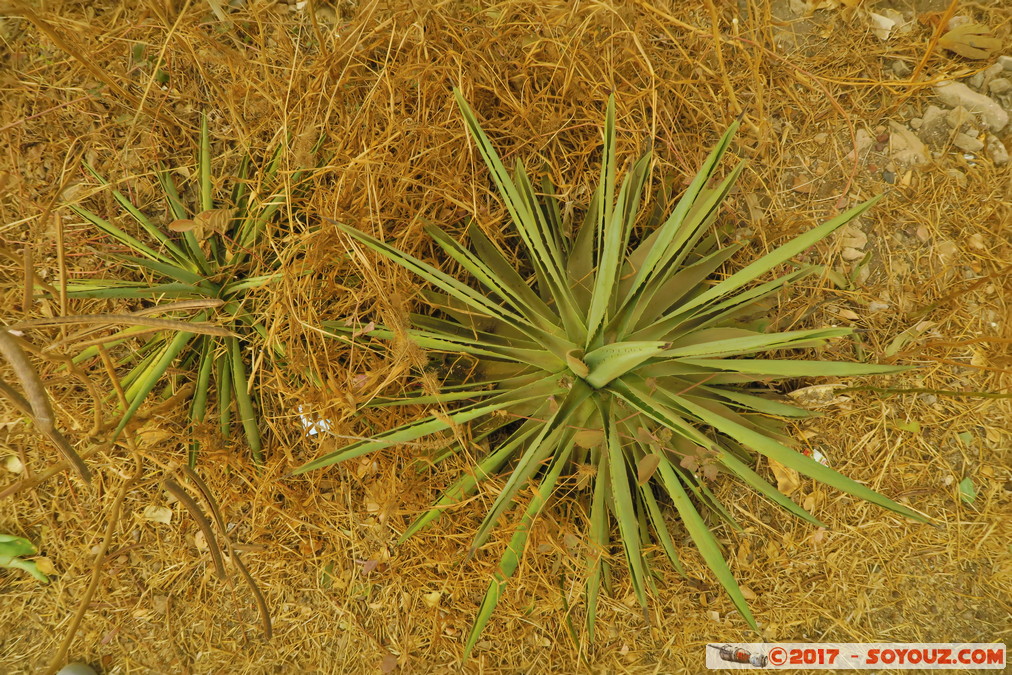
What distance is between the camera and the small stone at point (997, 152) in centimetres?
169

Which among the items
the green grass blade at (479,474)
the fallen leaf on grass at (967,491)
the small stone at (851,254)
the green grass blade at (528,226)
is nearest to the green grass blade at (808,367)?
the green grass blade at (528,226)

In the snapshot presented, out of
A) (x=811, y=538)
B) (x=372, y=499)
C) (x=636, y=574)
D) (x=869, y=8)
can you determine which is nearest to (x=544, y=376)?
(x=636, y=574)

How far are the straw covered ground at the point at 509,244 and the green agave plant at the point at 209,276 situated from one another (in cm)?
5

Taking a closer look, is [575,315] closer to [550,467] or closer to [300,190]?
[550,467]

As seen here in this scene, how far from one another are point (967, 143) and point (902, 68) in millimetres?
279

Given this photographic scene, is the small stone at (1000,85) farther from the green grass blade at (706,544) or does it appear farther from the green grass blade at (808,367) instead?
the green grass blade at (706,544)

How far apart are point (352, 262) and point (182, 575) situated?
3.31 feet

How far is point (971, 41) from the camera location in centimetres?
164

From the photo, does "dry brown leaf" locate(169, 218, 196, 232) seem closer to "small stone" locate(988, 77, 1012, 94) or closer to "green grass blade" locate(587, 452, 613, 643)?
"green grass blade" locate(587, 452, 613, 643)

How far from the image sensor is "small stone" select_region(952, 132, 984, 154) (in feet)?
5.54

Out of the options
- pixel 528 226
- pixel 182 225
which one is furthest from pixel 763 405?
pixel 182 225

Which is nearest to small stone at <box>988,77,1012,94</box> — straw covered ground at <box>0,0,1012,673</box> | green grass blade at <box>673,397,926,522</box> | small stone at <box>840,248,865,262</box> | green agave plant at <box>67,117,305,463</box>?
straw covered ground at <box>0,0,1012,673</box>

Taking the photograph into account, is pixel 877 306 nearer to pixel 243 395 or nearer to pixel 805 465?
pixel 805 465

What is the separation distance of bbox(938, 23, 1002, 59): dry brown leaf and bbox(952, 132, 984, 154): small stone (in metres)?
0.21
